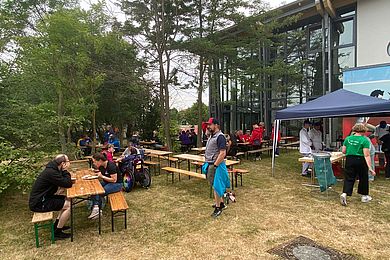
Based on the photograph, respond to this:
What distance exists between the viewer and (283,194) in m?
5.51

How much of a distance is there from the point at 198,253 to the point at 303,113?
15.8 feet

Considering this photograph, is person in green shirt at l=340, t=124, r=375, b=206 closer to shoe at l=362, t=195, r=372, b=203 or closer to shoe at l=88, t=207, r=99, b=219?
shoe at l=362, t=195, r=372, b=203

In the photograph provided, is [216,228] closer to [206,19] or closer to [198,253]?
[198,253]

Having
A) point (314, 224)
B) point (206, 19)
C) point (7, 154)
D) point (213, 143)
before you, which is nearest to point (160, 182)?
point (213, 143)

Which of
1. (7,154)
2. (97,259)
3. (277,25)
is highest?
(277,25)

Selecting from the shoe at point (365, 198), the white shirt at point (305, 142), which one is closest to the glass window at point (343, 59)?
the white shirt at point (305, 142)

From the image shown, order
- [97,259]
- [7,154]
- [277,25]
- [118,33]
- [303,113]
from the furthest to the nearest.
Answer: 1. [277,25]
2. [118,33]
3. [303,113]
4. [7,154]
5. [97,259]

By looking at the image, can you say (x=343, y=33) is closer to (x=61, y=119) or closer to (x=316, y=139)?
(x=316, y=139)

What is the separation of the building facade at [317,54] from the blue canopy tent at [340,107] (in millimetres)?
4278

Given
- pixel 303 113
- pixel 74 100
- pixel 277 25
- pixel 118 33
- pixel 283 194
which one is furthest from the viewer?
pixel 277 25

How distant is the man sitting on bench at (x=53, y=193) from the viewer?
3.53 meters

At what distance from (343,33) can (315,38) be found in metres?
1.49

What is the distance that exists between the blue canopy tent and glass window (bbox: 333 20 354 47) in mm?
7578

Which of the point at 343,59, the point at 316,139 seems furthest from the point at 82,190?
→ the point at 343,59
